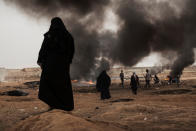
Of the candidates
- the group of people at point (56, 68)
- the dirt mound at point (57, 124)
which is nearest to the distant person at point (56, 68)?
the group of people at point (56, 68)

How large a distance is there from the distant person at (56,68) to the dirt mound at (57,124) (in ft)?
4.23

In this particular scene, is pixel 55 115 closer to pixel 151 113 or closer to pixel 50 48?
pixel 50 48

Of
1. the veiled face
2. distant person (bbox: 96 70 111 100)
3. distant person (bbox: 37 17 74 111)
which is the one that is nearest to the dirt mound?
distant person (bbox: 37 17 74 111)

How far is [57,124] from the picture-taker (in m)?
4.11

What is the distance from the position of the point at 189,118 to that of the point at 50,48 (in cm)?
373

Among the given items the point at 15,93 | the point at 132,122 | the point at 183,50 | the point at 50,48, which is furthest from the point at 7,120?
the point at 183,50

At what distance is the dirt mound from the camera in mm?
3965

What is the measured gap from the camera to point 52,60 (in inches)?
246

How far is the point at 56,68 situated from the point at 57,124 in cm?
230

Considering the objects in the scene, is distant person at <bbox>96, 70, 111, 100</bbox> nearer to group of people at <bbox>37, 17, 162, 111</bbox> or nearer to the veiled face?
group of people at <bbox>37, 17, 162, 111</bbox>

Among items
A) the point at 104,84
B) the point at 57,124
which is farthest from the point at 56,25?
the point at 104,84

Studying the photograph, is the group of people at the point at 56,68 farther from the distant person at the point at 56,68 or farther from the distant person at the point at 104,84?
the distant person at the point at 104,84

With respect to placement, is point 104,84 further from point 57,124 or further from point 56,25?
point 57,124

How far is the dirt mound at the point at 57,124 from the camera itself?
396cm
